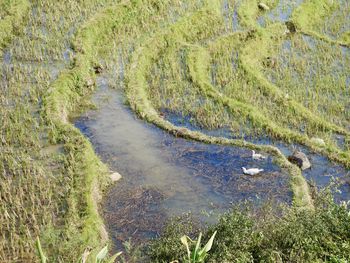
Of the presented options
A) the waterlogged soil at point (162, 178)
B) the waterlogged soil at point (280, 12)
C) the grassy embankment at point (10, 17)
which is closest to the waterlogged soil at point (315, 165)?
the waterlogged soil at point (162, 178)

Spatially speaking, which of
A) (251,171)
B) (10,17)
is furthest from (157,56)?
(251,171)

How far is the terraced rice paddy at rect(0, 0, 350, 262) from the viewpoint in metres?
7.62

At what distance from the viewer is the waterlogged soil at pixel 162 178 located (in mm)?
7582

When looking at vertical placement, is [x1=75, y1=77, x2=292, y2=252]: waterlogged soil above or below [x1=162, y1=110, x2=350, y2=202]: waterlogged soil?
below

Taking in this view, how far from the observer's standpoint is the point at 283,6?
1769 centimetres

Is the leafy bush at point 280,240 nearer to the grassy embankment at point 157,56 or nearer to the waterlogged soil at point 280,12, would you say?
the grassy embankment at point 157,56

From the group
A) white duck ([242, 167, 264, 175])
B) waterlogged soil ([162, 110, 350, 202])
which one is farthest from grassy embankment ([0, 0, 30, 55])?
white duck ([242, 167, 264, 175])

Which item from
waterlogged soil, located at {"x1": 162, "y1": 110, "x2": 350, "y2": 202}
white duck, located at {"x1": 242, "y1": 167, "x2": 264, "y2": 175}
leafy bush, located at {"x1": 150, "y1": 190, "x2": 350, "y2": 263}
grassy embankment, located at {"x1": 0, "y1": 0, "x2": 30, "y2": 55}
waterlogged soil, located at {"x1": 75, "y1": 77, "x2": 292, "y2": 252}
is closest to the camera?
leafy bush, located at {"x1": 150, "y1": 190, "x2": 350, "y2": 263}

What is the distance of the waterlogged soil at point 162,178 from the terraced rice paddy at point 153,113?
30 mm

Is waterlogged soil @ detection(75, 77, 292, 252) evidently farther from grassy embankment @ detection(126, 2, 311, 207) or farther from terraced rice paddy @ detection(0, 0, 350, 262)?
grassy embankment @ detection(126, 2, 311, 207)

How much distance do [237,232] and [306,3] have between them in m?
13.5

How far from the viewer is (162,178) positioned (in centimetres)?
854

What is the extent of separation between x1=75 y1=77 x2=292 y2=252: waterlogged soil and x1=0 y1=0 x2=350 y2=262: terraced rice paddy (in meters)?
0.03

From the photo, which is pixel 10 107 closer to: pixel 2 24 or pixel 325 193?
pixel 2 24
